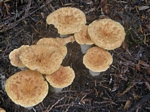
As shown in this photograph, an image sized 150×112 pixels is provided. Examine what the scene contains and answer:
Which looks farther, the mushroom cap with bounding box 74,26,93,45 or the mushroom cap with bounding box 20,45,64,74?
the mushroom cap with bounding box 74,26,93,45

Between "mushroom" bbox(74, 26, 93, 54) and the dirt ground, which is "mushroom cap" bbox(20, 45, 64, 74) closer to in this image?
"mushroom" bbox(74, 26, 93, 54)

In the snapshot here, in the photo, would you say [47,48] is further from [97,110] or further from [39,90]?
[97,110]

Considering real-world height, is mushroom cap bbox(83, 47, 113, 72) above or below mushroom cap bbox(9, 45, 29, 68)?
below

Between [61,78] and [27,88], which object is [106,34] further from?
[27,88]

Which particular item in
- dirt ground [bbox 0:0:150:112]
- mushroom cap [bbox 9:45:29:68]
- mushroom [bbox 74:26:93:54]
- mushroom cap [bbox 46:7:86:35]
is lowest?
dirt ground [bbox 0:0:150:112]

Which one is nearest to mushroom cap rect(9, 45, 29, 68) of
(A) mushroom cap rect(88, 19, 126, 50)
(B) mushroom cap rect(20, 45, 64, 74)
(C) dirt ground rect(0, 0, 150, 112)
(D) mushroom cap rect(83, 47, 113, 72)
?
(B) mushroom cap rect(20, 45, 64, 74)

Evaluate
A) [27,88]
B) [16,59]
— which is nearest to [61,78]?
[27,88]
